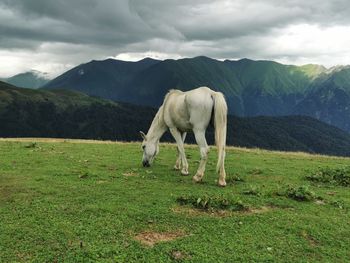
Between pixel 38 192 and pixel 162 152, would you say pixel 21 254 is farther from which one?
pixel 162 152

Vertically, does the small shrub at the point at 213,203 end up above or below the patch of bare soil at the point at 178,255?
above

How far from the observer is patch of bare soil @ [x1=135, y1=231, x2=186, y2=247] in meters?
9.72

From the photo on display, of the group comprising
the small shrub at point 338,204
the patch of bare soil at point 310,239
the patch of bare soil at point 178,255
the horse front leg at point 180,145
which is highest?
the horse front leg at point 180,145

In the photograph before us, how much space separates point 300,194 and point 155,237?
692 cm

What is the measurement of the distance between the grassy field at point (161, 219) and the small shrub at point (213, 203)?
3 cm

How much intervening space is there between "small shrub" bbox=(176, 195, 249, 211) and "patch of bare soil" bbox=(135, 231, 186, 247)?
209 centimetres

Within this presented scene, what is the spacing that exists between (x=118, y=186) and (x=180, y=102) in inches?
202

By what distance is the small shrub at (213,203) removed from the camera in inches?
488

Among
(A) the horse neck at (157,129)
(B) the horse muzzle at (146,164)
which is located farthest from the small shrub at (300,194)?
(B) the horse muzzle at (146,164)

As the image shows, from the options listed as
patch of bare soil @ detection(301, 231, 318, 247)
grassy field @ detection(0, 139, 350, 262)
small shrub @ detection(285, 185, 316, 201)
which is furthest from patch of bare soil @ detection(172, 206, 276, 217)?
small shrub @ detection(285, 185, 316, 201)

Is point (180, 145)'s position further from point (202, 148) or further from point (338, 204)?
point (338, 204)

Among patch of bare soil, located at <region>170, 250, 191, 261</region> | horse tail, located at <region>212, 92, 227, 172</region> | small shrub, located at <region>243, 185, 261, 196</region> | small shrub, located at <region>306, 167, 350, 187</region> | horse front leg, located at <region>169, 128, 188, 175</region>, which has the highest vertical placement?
horse tail, located at <region>212, 92, 227, 172</region>

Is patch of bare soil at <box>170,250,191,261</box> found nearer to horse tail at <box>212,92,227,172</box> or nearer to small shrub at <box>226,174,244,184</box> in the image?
horse tail at <box>212,92,227,172</box>

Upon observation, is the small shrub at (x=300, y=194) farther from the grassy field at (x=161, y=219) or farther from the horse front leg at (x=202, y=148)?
the horse front leg at (x=202, y=148)
